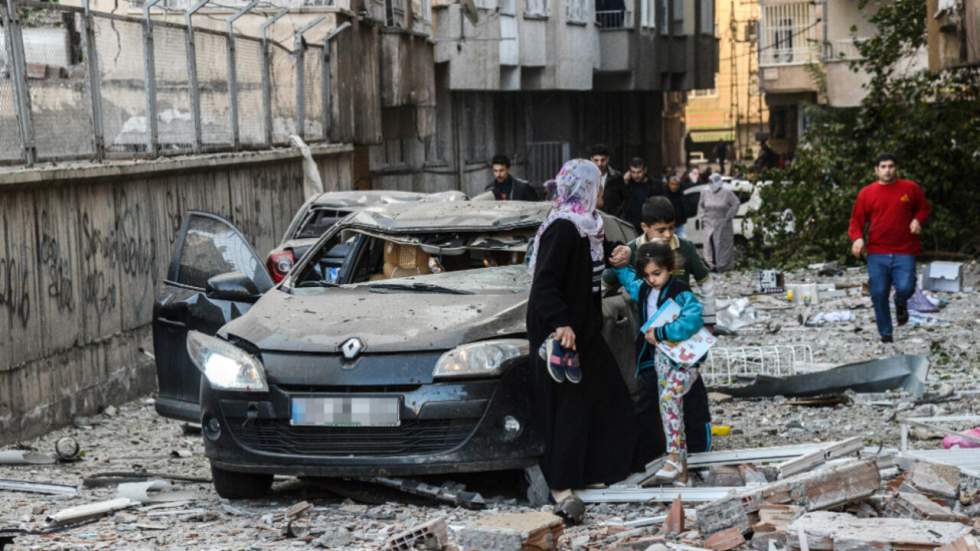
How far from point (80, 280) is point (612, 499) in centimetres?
627

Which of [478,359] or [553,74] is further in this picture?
[553,74]

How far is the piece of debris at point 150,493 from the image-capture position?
8617 mm

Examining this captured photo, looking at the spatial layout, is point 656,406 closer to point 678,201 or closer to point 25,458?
point 25,458

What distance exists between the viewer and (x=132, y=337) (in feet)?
46.5

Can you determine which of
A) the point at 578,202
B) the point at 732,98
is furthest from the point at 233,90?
the point at 732,98

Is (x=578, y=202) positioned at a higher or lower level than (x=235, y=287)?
higher

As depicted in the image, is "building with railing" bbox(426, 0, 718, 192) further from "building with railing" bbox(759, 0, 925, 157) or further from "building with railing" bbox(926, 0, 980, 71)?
"building with railing" bbox(926, 0, 980, 71)

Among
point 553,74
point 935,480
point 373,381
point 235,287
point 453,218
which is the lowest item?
point 935,480

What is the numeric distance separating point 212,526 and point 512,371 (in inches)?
62.9

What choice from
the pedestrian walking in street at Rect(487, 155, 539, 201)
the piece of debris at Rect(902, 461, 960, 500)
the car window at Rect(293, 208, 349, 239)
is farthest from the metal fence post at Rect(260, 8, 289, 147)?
the piece of debris at Rect(902, 461, 960, 500)

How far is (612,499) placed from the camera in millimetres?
8172

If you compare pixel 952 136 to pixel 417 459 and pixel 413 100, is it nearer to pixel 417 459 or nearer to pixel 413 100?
pixel 413 100

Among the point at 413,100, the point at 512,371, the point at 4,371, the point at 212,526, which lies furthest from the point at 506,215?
the point at 413,100

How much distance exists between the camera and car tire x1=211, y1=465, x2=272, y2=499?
8578mm
